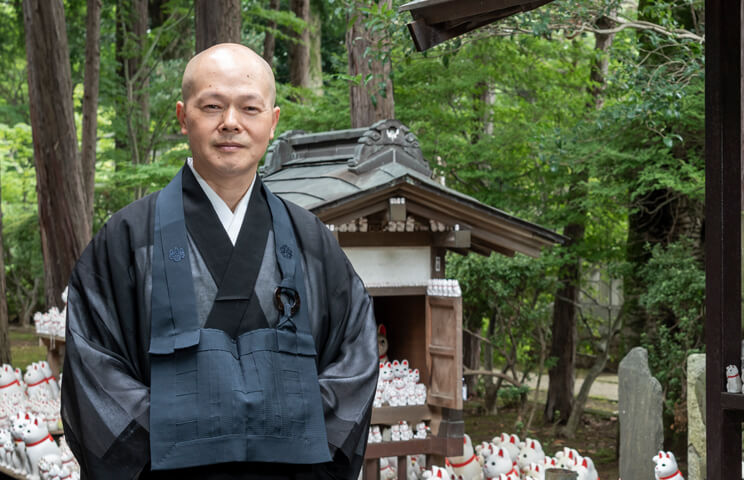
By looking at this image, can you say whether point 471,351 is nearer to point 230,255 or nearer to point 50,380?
point 50,380

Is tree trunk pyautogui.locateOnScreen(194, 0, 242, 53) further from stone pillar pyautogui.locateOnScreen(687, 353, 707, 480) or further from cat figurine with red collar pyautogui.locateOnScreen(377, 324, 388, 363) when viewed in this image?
stone pillar pyautogui.locateOnScreen(687, 353, 707, 480)

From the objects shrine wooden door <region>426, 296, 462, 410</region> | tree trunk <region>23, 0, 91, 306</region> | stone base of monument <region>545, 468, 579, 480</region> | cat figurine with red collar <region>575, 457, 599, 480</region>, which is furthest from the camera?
tree trunk <region>23, 0, 91, 306</region>

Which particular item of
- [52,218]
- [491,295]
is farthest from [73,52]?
[491,295]

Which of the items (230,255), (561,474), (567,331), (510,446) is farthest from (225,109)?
(567,331)

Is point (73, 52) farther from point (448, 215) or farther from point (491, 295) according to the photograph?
point (448, 215)

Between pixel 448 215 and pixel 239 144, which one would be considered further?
pixel 448 215

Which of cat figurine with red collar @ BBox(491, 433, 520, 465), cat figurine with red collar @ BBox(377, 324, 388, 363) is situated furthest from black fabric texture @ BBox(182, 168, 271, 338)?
cat figurine with red collar @ BBox(377, 324, 388, 363)

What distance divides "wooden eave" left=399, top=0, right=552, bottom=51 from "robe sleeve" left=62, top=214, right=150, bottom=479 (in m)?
1.45

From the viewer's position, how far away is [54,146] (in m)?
10.8

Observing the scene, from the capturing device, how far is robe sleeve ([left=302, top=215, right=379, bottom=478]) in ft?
8.48

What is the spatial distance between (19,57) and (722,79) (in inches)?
725

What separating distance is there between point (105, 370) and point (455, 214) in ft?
15.8

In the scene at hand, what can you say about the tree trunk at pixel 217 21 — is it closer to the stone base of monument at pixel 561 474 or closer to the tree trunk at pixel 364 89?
the tree trunk at pixel 364 89

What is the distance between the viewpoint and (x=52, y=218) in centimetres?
1078
